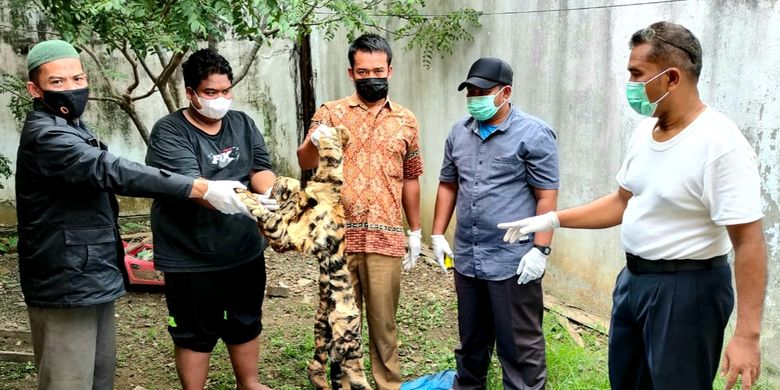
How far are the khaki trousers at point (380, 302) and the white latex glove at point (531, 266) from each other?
638 mm

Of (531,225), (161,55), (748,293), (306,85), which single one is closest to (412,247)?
(531,225)

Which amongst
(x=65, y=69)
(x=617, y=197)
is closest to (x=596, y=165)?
(x=617, y=197)

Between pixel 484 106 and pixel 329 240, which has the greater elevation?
pixel 484 106

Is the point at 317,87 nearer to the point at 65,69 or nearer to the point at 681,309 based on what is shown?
the point at 65,69

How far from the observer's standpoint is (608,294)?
14.1 ft

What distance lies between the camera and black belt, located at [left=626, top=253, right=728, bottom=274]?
2.04 metres

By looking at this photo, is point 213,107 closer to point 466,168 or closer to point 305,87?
point 466,168

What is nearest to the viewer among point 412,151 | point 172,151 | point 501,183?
point 172,151

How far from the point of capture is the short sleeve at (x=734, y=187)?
1846 mm

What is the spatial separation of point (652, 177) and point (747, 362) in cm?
65

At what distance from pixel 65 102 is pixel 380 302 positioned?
1664mm

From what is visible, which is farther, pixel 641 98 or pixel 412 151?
pixel 412 151

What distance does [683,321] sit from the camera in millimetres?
2061

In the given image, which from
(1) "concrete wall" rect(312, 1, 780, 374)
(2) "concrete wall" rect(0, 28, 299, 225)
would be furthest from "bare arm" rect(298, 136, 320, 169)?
(2) "concrete wall" rect(0, 28, 299, 225)
